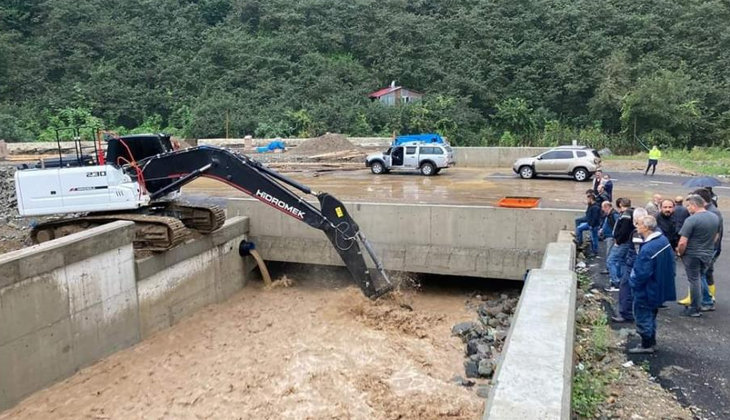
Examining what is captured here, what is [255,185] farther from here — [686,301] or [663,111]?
[663,111]

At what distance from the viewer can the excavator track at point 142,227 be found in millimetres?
12102

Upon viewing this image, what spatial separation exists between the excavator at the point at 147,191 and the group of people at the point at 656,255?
5229mm

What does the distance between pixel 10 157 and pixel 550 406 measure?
37.9 metres

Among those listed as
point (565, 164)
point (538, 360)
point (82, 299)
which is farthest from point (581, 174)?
point (538, 360)

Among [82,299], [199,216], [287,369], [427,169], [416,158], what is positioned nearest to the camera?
[82,299]

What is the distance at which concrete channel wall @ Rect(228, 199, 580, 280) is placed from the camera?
45.8ft

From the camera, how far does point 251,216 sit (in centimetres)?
1622

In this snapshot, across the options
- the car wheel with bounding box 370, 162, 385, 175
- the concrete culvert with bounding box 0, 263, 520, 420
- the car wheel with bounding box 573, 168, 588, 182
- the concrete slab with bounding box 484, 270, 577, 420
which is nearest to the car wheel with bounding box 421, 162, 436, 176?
the car wheel with bounding box 370, 162, 385, 175

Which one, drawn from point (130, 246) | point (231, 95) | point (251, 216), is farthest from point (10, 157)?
point (130, 246)

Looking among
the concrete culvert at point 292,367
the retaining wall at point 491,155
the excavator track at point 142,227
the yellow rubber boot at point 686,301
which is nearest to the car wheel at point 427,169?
the retaining wall at point 491,155

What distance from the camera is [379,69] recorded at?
52.9 metres

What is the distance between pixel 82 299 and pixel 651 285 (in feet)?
30.8

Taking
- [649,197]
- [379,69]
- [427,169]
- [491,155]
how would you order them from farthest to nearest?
[379,69]
[491,155]
[427,169]
[649,197]

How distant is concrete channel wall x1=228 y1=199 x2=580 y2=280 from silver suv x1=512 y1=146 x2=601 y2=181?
11.7 meters
